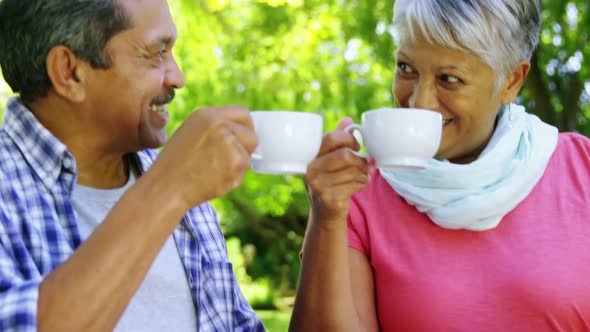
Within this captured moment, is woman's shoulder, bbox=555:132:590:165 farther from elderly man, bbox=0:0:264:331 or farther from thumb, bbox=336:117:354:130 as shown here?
elderly man, bbox=0:0:264:331

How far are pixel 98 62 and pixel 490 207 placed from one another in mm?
1178

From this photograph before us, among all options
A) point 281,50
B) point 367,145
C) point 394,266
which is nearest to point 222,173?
point 367,145

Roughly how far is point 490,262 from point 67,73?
1.30 m

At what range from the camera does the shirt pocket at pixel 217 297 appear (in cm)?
210

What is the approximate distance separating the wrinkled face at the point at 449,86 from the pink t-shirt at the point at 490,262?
0.91 feet

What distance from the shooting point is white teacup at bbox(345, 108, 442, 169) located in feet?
5.96

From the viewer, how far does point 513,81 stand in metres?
2.38

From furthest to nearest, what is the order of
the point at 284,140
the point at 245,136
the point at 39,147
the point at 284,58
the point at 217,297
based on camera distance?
the point at 284,58, the point at 217,297, the point at 39,147, the point at 284,140, the point at 245,136

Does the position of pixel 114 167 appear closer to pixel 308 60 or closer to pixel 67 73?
pixel 67 73

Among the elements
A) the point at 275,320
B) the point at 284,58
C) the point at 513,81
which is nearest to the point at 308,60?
the point at 284,58

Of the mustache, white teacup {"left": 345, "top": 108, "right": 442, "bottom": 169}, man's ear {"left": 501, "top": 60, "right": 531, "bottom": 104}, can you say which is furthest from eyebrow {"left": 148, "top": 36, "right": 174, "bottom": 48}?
man's ear {"left": 501, "top": 60, "right": 531, "bottom": 104}

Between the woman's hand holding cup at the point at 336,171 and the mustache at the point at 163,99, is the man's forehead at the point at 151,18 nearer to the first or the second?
the mustache at the point at 163,99

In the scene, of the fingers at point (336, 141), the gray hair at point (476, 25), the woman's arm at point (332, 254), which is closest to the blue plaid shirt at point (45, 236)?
the woman's arm at point (332, 254)

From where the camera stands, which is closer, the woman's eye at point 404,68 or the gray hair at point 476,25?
the gray hair at point 476,25
